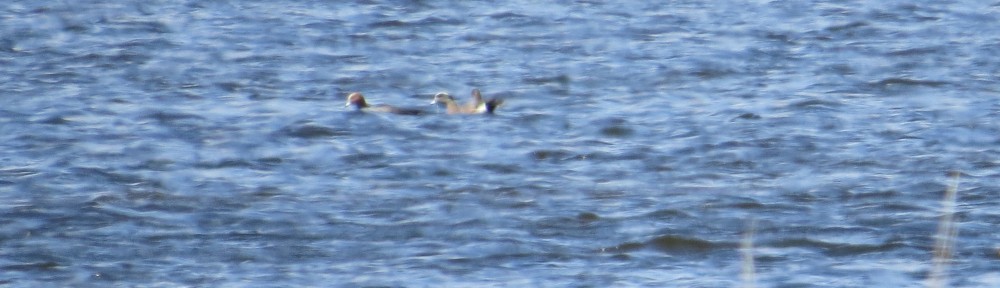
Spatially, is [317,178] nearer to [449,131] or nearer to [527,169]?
[527,169]

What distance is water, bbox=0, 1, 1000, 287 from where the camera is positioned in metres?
7.33

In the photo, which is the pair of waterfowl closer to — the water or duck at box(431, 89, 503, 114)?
duck at box(431, 89, 503, 114)

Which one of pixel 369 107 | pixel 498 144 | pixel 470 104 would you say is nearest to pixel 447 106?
pixel 470 104

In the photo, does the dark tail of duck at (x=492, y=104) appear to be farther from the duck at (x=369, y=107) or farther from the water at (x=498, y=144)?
the duck at (x=369, y=107)

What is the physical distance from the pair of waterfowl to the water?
0.14m

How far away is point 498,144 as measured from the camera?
34.6 feet

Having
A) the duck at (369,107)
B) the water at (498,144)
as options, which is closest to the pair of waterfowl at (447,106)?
the duck at (369,107)

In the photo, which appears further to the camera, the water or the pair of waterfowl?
the pair of waterfowl

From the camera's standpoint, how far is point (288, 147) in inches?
404

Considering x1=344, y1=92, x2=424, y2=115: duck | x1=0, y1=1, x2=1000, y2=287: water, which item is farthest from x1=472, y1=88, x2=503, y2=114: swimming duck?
x1=344, y1=92, x2=424, y2=115: duck

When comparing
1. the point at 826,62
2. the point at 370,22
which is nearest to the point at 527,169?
the point at 826,62

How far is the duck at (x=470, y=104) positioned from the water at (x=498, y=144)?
162 mm

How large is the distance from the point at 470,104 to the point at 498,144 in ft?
3.97

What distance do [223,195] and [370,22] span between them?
23.7 feet
